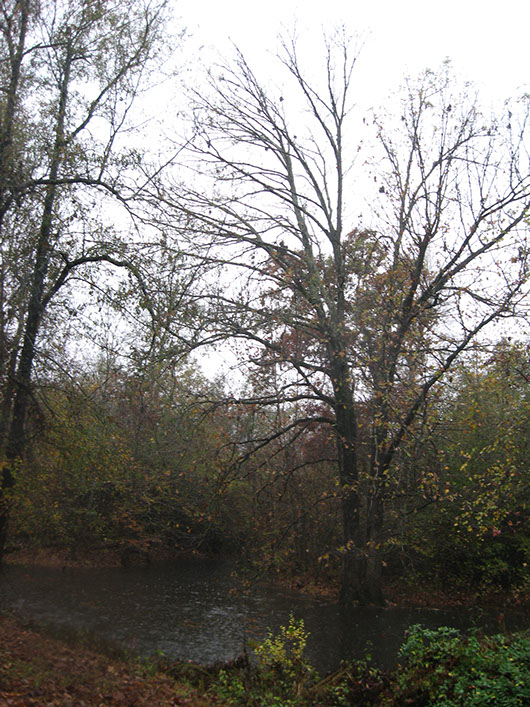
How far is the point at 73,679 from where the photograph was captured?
24.5 feet

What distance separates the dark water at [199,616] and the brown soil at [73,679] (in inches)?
63.2

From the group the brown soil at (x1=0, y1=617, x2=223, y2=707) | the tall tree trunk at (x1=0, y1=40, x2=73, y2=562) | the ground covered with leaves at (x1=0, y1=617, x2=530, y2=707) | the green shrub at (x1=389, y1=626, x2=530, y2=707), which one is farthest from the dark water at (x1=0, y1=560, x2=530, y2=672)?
the tall tree trunk at (x1=0, y1=40, x2=73, y2=562)

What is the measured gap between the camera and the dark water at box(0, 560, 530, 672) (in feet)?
36.5

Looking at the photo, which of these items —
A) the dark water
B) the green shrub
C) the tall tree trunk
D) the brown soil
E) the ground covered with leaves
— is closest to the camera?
the green shrub

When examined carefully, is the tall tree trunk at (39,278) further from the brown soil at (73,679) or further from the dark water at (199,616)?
the dark water at (199,616)

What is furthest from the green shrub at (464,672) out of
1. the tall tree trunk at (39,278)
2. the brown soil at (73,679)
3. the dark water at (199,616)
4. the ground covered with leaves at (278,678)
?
the tall tree trunk at (39,278)

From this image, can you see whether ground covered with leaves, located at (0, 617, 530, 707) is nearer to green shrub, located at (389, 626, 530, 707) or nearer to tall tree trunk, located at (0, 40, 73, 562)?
green shrub, located at (389, 626, 530, 707)

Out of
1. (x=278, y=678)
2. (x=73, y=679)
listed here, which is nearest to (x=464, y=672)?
(x=278, y=678)

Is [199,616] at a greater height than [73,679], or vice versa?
[73,679]

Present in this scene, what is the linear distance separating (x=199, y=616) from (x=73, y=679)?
7.36 meters

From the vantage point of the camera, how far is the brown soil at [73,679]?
6.47 metres

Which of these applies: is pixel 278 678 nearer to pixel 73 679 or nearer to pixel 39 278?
pixel 73 679

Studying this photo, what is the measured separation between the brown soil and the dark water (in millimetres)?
1604

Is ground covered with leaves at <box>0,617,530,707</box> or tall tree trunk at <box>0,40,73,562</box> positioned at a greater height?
tall tree trunk at <box>0,40,73,562</box>
